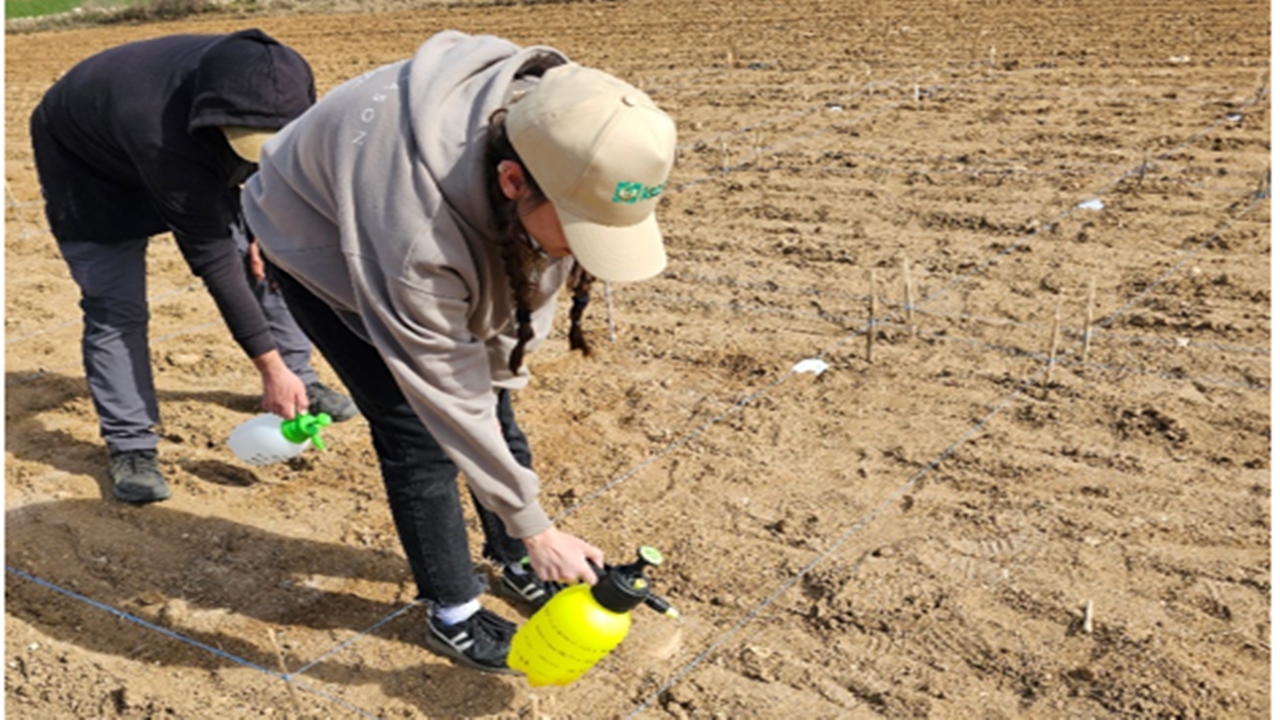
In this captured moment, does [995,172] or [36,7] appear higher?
[995,172]

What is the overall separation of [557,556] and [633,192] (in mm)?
695

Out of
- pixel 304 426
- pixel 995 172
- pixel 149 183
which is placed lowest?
pixel 995 172

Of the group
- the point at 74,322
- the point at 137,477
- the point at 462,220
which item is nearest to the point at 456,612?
the point at 462,220

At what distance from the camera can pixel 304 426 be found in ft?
10.2

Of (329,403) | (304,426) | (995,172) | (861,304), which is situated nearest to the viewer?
(304,426)

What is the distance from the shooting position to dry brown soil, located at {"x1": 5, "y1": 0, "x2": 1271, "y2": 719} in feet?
8.18

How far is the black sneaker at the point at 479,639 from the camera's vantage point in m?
2.48

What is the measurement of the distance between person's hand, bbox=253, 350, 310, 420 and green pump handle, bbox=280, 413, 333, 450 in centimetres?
17

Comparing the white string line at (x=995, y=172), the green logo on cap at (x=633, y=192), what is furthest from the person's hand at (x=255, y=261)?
the white string line at (x=995, y=172)

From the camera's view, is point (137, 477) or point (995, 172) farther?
point (995, 172)

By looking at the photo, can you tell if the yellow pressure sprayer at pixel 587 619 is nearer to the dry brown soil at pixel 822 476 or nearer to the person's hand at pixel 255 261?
the dry brown soil at pixel 822 476

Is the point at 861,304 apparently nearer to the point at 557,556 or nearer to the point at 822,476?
the point at 822,476

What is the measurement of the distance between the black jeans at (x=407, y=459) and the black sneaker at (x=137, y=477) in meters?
1.20

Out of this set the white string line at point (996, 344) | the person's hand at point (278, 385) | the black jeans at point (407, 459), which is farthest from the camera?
the white string line at point (996, 344)
